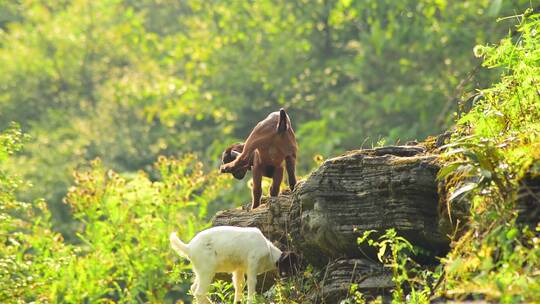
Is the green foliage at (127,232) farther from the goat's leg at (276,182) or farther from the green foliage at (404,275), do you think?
the green foliage at (404,275)

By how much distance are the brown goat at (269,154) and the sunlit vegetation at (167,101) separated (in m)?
2.96

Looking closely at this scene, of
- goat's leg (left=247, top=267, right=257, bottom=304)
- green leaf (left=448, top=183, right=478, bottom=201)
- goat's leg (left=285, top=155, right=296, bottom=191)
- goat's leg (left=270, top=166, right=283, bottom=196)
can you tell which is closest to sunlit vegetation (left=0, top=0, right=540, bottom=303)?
goat's leg (left=270, top=166, right=283, bottom=196)

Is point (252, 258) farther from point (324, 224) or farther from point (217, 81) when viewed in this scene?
point (217, 81)

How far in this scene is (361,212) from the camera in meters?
8.84

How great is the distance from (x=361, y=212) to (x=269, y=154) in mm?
2007

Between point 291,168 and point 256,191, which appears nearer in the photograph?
point 291,168

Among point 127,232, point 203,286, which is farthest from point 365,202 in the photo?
point 127,232

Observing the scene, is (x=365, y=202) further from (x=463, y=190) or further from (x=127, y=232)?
(x=127, y=232)

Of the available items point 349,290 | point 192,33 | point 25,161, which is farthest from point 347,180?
point 192,33

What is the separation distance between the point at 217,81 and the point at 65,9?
1188cm

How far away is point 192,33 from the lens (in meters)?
35.8

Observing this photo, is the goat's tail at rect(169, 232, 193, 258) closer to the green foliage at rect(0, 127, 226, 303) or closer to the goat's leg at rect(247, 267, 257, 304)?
the goat's leg at rect(247, 267, 257, 304)

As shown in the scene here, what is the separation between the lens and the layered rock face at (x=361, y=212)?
27.9 ft

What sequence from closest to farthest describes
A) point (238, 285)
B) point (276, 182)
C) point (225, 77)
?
point (238, 285) < point (276, 182) < point (225, 77)
